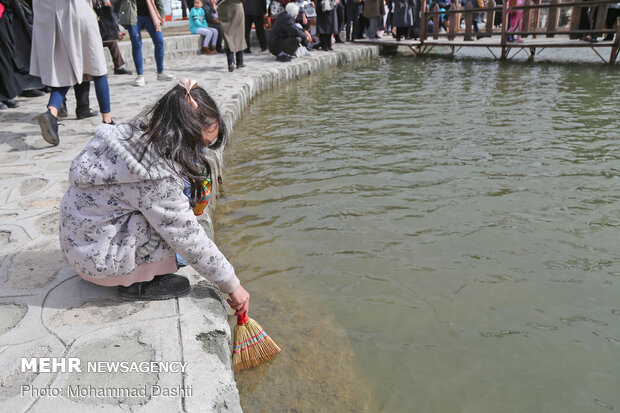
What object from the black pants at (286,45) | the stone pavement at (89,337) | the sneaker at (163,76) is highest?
the black pants at (286,45)

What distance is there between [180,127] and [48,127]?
115 inches

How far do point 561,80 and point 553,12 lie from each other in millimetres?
3211

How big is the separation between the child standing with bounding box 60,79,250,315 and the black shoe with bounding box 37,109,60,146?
8.53 feet

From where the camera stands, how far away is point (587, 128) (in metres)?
5.80

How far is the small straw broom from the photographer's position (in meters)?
2.26

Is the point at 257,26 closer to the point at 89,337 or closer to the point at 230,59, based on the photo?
the point at 230,59

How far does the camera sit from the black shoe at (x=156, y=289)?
223cm

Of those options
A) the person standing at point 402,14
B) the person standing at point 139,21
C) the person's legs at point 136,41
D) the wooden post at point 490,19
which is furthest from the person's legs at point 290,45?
the wooden post at point 490,19

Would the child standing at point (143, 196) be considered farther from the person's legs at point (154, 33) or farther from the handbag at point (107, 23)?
the person's legs at point (154, 33)

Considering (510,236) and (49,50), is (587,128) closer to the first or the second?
(510,236)

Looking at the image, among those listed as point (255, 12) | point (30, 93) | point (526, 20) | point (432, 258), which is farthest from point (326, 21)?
point (432, 258)

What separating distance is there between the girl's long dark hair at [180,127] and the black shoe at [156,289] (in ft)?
1.70

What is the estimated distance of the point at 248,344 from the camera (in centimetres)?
228

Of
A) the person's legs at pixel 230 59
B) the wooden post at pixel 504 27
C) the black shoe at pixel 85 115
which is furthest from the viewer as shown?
the wooden post at pixel 504 27
